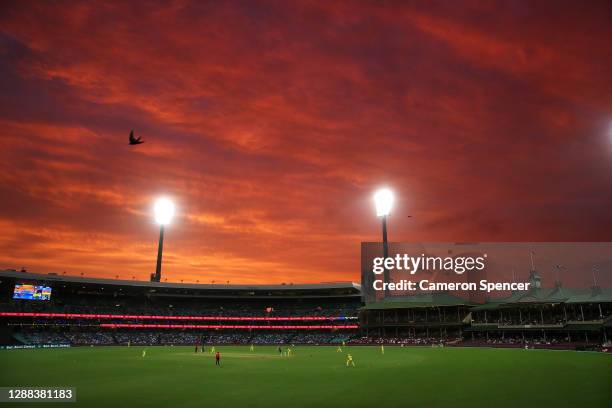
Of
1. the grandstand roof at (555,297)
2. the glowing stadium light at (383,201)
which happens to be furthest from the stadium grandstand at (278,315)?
the glowing stadium light at (383,201)

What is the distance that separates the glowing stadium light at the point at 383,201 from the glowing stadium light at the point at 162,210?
53757 mm

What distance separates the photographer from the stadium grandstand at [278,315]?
7906 centimetres

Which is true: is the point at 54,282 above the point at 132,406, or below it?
above

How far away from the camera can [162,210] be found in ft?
352

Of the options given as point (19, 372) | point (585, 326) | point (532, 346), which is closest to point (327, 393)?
point (19, 372)

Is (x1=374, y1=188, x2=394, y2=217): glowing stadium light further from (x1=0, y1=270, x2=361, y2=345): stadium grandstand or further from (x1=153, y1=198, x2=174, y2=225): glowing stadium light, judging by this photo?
(x1=153, y1=198, x2=174, y2=225): glowing stadium light

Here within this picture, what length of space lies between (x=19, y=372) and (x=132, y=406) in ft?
76.6

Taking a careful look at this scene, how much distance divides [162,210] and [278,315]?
144 ft

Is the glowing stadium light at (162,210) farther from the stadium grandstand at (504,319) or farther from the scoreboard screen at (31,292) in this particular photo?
the stadium grandstand at (504,319)

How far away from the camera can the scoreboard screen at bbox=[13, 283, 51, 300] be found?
88.9 metres

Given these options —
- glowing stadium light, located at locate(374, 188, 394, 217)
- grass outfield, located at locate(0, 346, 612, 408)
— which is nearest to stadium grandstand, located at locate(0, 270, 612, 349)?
glowing stadium light, located at locate(374, 188, 394, 217)

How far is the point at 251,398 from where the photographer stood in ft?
75.9

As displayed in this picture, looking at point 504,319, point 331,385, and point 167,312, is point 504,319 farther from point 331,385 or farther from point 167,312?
point 167,312

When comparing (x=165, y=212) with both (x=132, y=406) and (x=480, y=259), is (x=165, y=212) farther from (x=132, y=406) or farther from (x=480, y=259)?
(x=132, y=406)
